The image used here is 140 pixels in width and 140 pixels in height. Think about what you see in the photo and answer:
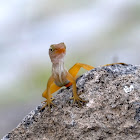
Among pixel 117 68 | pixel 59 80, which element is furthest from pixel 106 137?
pixel 59 80

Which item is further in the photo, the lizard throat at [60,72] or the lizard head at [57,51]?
the lizard throat at [60,72]

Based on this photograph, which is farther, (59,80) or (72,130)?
(59,80)

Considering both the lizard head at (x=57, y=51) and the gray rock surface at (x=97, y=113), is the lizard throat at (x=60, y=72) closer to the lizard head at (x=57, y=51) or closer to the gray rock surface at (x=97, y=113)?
the lizard head at (x=57, y=51)

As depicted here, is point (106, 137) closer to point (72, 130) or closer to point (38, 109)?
point (72, 130)

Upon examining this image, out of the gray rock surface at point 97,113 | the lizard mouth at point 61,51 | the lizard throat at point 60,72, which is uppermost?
the lizard mouth at point 61,51

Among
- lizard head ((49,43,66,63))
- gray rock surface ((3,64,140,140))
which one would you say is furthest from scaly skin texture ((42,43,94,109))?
gray rock surface ((3,64,140,140))

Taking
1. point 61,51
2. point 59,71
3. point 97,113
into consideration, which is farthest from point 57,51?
point 97,113

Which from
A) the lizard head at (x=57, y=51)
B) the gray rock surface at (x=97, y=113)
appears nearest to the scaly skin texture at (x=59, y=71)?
the lizard head at (x=57, y=51)
